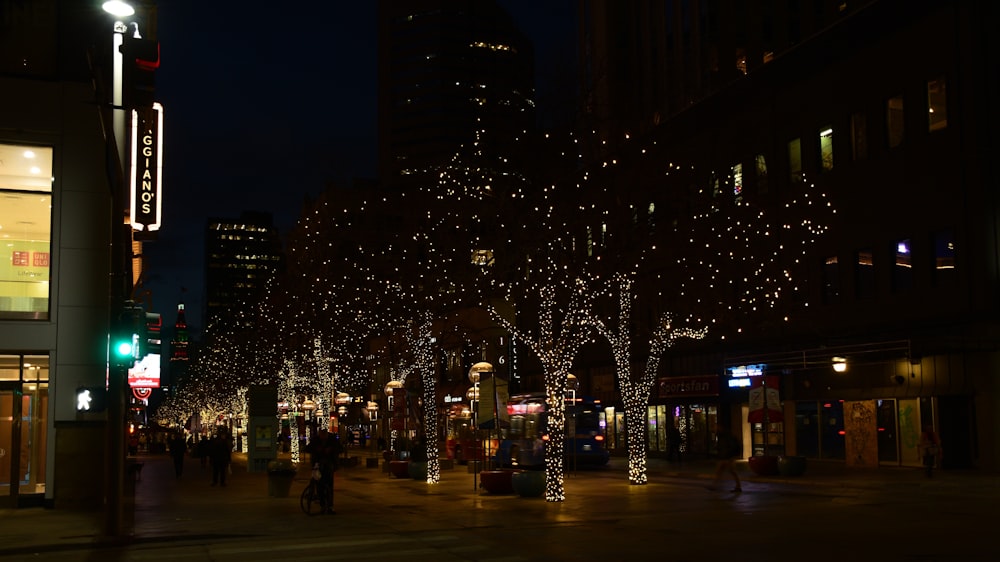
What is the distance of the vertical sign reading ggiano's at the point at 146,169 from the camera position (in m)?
24.5

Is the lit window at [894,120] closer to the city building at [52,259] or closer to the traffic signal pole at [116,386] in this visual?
the city building at [52,259]

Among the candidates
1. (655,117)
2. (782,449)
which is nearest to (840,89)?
(782,449)

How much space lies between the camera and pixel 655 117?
5806cm

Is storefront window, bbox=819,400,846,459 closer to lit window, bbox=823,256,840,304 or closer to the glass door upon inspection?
lit window, bbox=823,256,840,304

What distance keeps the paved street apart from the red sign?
13622 millimetres

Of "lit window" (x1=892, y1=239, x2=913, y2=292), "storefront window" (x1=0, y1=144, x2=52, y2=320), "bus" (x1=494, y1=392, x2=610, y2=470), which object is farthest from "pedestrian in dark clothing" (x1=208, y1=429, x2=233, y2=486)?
"lit window" (x1=892, y1=239, x2=913, y2=292)

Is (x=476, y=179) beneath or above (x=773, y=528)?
above

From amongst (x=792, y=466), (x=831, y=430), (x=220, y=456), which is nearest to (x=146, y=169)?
(x=220, y=456)

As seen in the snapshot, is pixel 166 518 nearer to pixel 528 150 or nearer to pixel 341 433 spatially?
pixel 528 150

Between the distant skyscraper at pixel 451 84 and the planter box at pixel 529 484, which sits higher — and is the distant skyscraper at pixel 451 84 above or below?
above

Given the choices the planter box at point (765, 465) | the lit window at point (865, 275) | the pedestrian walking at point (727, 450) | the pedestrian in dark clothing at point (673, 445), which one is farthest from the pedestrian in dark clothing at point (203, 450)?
the lit window at point (865, 275)

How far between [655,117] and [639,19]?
346 inches

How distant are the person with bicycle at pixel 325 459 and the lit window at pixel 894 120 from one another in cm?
2258

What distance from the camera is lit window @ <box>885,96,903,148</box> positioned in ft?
119
